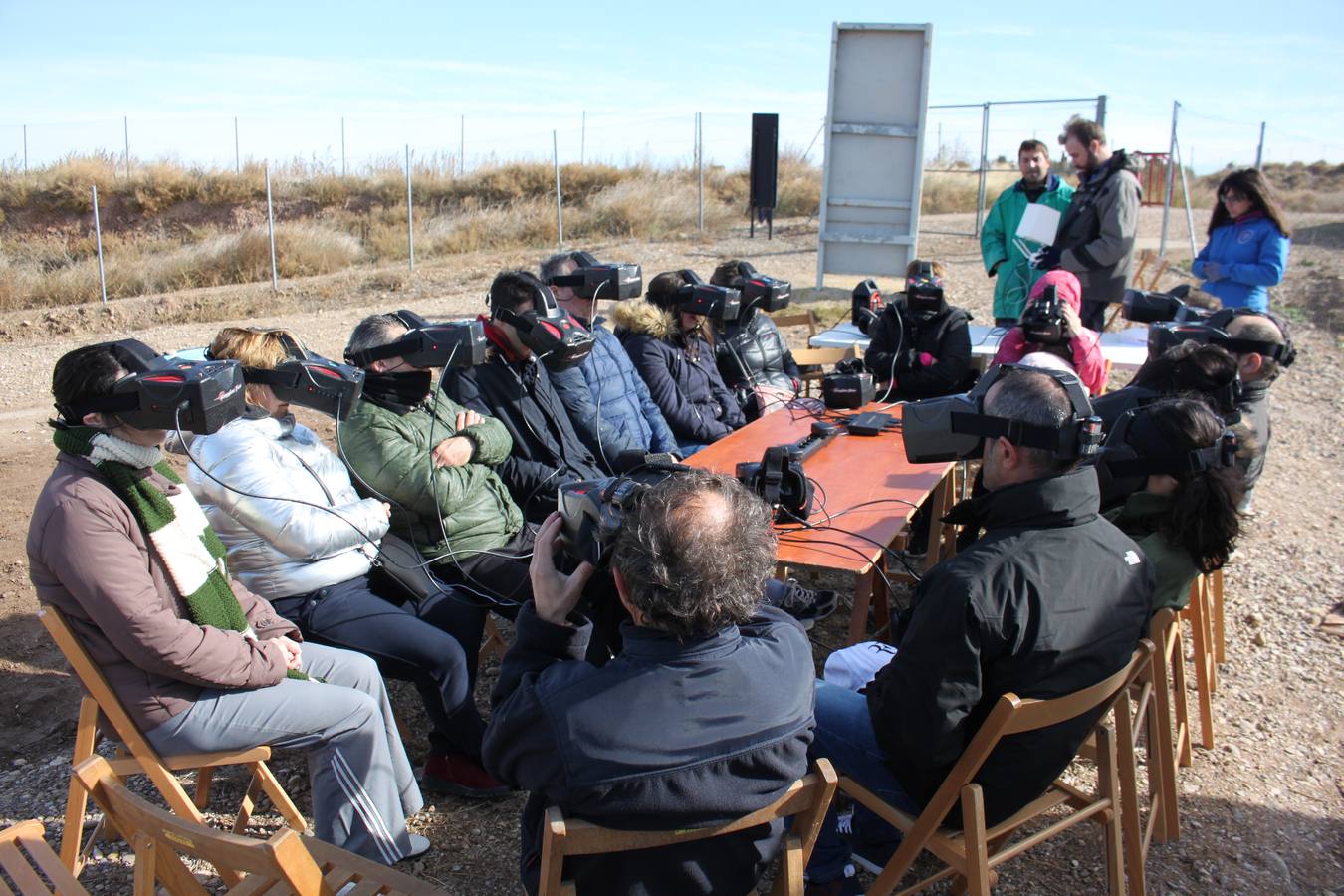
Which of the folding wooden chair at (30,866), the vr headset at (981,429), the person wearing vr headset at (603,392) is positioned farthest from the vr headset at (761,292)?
the folding wooden chair at (30,866)

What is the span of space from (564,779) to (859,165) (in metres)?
9.57

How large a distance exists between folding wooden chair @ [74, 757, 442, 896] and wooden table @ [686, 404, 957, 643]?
1.31 metres

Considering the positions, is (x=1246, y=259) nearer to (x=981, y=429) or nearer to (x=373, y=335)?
(x=981, y=429)

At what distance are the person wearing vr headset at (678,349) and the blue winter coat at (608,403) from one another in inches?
9.1

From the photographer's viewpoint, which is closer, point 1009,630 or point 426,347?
point 1009,630

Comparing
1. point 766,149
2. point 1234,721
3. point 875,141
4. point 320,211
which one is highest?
point 766,149

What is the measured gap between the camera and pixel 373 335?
3.24 meters

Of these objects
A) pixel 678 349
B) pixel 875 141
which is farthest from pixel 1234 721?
pixel 875 141

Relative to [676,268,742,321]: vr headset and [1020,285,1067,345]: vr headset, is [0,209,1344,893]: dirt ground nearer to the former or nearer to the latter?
[1020,285,1067,345]: vr headset

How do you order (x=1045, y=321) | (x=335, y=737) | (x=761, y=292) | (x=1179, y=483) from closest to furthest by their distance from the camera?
(x=335, y=737), (x=1179, y=483), (x=1045, y=321), (x=761, y=292)

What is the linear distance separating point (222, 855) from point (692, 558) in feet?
2.91

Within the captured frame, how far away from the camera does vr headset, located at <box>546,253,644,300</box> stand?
14.9 feet

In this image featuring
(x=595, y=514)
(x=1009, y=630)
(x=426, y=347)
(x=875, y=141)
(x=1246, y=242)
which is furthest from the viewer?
Answer: (x=875, y=141)

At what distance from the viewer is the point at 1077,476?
218cm
